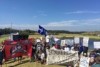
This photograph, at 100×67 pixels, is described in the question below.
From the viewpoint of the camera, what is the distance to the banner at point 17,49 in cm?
2299

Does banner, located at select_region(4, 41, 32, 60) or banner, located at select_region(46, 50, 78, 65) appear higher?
banner, located at select_region(4, 41, 32, 60)

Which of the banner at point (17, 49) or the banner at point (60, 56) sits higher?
the banner at point (17, 49)

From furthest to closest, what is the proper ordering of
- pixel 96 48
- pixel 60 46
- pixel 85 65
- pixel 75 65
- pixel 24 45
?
pixel 60 46, pixel 96 48, pixel 24 45, pixel 75 65, pixel 85 65

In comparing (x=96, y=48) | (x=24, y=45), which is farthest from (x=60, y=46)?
(x=24, y=45)

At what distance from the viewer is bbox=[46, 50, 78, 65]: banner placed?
925 inches

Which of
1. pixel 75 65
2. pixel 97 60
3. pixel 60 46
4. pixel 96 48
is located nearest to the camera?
pixel 97 60

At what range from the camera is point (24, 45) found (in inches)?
954

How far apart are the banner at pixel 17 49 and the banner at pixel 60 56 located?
67.5 inches

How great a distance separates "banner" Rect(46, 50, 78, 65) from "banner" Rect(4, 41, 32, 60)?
5.62 ft

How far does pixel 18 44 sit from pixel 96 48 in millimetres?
7607

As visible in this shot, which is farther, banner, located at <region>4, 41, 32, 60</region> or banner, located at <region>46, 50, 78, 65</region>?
banner, located at <region>46, 50, 78, 65</region>

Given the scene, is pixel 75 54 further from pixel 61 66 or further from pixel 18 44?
pixel 18 44

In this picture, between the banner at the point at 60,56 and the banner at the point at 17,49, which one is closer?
the banner at the point at 17,49

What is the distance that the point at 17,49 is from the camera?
23.9 m
